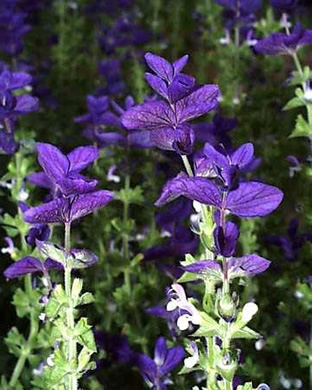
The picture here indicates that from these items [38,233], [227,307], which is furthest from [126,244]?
[227,307]

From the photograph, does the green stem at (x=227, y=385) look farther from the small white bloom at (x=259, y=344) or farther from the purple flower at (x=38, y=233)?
the small white bloom at (x=259, y=344)

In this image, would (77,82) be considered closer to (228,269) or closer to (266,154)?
(266,154)

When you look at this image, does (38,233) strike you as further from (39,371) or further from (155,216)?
(155,216)

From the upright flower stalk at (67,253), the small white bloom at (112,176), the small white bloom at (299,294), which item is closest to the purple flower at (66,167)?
the upright flower stalk at (67,253)

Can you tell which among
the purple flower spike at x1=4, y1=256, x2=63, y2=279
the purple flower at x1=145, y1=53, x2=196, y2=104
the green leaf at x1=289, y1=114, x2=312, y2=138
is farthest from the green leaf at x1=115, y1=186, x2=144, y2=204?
the purple flower at x1=145, y1=53, x2=196, y2=104

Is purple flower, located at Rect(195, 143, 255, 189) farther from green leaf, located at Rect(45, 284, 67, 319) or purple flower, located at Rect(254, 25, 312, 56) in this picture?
purple flower, located at Rect(254, 25, 312, 56)

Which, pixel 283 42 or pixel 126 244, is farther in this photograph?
pixel 126 244
